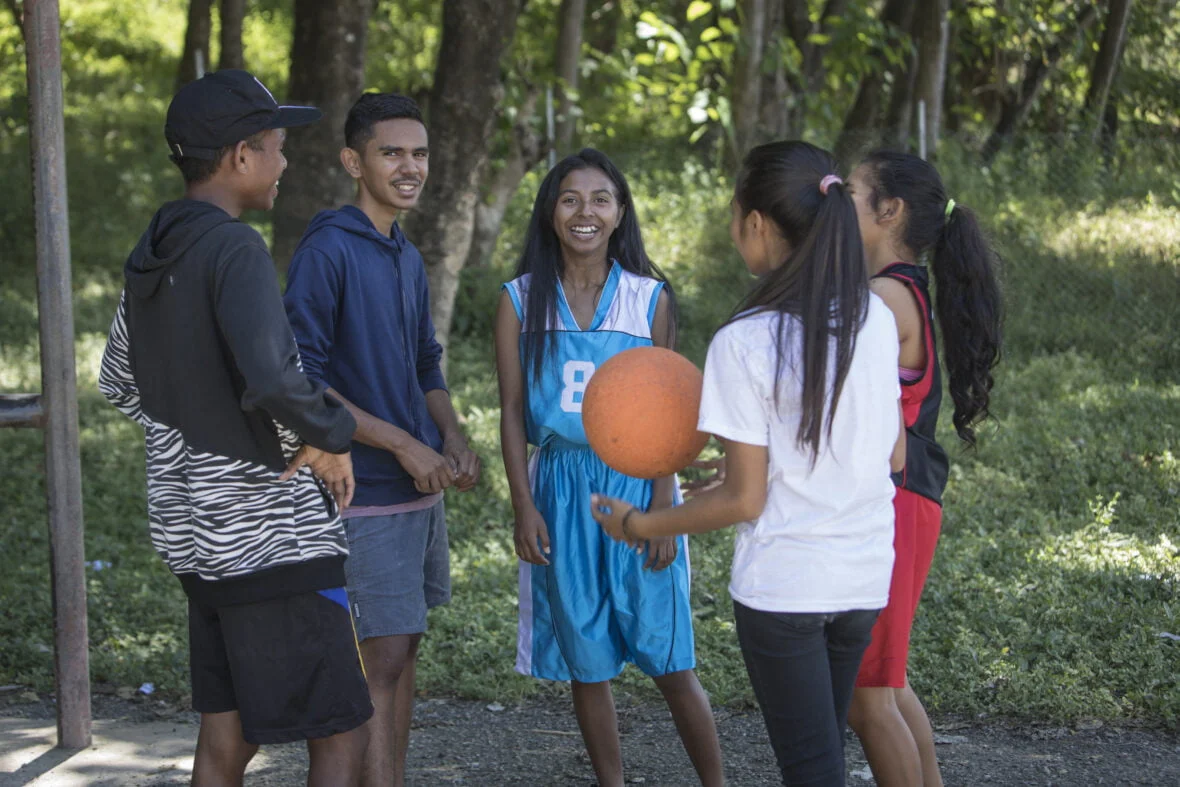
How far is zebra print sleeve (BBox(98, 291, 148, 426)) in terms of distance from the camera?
10.1ft

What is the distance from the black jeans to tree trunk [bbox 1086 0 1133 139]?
1063 centimetres

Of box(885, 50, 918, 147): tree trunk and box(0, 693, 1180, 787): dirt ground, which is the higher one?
box(885, 50, 918, 147): tree trunk

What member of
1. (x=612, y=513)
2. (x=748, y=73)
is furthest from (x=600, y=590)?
(x=748, y=73)

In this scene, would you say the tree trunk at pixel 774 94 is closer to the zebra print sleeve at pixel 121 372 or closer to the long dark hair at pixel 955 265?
the long dark hair at pixel 955 265

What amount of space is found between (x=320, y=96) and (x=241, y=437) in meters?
8.68

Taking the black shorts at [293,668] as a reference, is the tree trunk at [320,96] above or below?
above

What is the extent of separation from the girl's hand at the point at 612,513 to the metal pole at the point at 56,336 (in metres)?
2.20

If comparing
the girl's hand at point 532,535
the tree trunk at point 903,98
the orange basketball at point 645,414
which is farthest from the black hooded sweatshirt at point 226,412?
the tree trunk at point 903,98

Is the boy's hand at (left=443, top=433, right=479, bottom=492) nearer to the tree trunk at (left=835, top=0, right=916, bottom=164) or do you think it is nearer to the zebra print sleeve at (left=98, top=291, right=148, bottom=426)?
the zebra print sleeve at (left=98, top=291, right=148, bottom=426)

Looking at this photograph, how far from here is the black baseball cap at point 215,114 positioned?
2889mm

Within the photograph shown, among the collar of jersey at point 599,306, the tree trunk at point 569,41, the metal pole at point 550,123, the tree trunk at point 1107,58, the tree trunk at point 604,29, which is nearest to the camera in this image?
the collar of jersey at point 599,306

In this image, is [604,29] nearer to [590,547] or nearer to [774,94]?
[774,94]

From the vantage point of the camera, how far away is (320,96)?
35.9 ft

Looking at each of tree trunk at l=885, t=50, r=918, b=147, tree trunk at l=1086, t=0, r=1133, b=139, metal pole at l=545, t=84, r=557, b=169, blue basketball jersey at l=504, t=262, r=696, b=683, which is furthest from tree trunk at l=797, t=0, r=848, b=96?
blue basketball jersey at l=504, t=262, r=696, b=683
